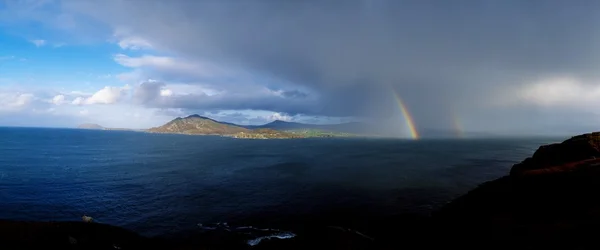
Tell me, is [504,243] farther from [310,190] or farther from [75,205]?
[75,205]

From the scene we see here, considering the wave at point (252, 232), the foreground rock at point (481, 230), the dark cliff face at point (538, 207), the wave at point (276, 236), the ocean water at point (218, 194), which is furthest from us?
the ocean water at point (218, 194)

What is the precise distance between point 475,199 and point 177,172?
102870 millimetres

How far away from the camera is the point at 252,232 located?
49.9m

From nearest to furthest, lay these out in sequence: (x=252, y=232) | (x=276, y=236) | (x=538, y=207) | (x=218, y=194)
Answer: (x=538, y=207), (x=276, y=236), (x=252, y=232), (x=218, y=194)

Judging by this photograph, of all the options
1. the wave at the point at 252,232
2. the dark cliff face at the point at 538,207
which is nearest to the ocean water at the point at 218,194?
the wave at the point at 252,232

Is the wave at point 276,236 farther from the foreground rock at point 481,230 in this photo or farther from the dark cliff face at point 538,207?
the dark cliff face at point 538,207

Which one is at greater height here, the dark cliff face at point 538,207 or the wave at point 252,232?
the dark cliff face at point 538,207

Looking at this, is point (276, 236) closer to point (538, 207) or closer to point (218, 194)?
point (538, 207)

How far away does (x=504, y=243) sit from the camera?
27344 mm

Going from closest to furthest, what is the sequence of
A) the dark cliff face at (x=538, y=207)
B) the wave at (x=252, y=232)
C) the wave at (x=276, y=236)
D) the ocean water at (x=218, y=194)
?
1. the dark cliff face at (x=538, y=207)
2. the wave at (x=276, y=236)
3. the wave at (x=252, y=232)
4. the ocean water at (x=218, y=194)

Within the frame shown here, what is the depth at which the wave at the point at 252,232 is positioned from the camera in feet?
153

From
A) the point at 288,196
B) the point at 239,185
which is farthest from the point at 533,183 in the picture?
the point at 239,185

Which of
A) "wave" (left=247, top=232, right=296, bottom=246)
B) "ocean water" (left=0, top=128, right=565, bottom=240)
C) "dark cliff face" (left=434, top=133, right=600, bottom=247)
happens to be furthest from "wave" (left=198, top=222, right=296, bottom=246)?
"dark cliff face" (left=434, top=133, right=600, bottom=247)

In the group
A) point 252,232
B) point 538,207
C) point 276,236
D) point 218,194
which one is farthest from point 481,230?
point 218,194
